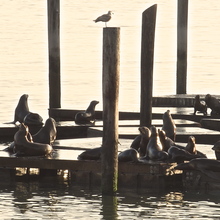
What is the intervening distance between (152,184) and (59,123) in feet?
20.3

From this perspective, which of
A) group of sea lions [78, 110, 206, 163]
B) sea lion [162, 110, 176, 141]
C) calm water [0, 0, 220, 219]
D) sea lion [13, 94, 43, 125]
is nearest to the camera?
calm water [0, 0, 220, 219]

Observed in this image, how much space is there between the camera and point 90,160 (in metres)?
16.7

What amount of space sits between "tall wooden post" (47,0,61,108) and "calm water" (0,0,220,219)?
150cm

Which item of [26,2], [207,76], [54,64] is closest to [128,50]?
[207,76]

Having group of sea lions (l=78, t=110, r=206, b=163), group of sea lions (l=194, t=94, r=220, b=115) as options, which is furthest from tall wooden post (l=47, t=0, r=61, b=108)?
group of sea lions (l=78, t=110, r=206, b=163)

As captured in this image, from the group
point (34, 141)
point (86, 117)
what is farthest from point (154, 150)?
point (86, 117)

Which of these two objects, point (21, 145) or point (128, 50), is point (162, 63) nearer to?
point (128, 50)

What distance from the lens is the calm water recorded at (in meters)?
15.6

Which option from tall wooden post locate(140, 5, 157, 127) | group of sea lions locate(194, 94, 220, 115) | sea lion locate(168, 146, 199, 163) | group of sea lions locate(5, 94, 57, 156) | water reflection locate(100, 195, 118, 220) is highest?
tall wooden post locate(140, 5, 157, 127)

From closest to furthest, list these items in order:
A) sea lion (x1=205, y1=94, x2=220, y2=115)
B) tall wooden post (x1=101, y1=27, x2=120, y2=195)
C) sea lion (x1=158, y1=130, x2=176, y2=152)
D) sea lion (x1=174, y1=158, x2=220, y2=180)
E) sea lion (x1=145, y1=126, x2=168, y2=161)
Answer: tall wooden post (x1=101, y1=27, x2=120, y2=195) → sea lion (x1=174, y1=158, x2=220, y2=180) → sea lion (x1=145, y1=126, x2=168, y2=161) → sea lion (x1=158, y1=130, x2=176, y2=152) → sea lion (x1=205, y1=94, x2=220, y2=115)

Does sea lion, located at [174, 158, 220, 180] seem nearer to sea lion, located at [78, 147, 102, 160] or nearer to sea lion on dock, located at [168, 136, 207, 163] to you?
sea lion on dock, located at [168, 136, 207, 163]

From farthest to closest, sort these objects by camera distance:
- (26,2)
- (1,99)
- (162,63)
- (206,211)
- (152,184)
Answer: (26,2)
(162,63)
(1,99)
(152,184)
(206,211)

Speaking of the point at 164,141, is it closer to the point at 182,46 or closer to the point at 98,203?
the point at 98,203

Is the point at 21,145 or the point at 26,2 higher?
the point at 26,2
